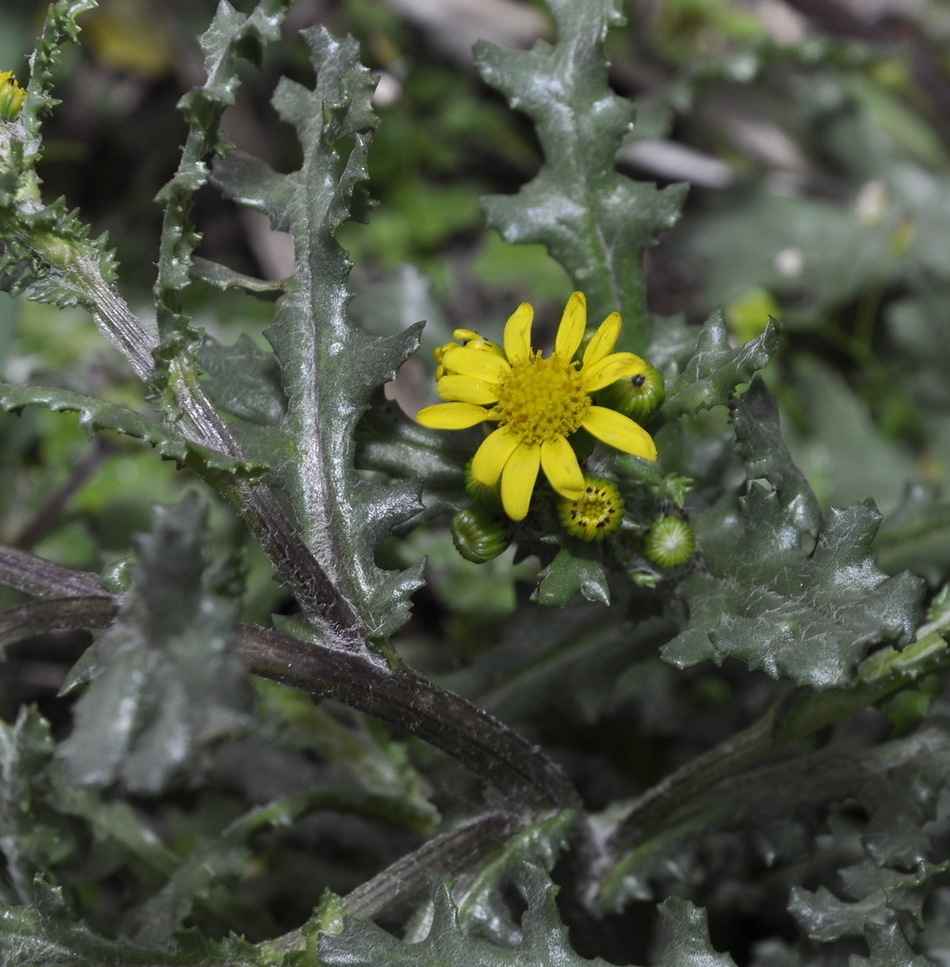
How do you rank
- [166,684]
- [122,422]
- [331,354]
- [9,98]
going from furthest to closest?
[331,354], [9,98], [122,422], [166,684]

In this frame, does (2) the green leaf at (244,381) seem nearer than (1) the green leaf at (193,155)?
No

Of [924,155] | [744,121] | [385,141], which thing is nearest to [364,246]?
[385,141]

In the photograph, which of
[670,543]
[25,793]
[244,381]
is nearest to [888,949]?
[670,543]

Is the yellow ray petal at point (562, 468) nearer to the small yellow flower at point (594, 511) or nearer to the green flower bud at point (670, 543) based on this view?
the small yellow flower at point (594, 511)

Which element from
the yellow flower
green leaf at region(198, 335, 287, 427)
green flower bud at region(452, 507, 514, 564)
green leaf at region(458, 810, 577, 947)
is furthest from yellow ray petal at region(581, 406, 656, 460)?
green leaf at region(458, 810, 577, 947)

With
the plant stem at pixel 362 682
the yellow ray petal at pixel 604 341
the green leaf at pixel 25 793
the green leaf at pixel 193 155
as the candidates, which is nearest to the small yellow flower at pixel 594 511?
the yellow ray petal at pixel 604 341

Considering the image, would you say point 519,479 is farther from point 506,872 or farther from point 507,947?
point 507,947

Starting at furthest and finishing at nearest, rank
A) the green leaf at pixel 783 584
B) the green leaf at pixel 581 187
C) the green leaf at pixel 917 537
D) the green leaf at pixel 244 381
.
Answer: the green leaf at pixel 917 537 < the green leaf at pixel 581 187 < the green leaf at pixel 244 381 < the green leaf at pixel 783 584
